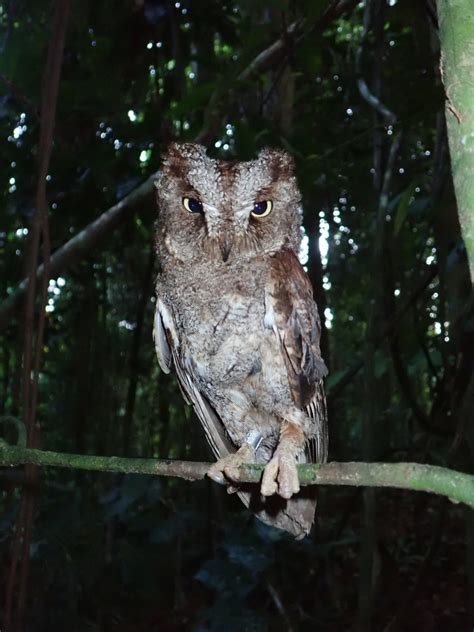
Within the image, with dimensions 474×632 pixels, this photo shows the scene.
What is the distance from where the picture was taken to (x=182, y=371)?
195 cm

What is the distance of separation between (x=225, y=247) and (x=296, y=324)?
297 mm

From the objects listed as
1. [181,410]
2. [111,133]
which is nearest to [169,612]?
[181,410]

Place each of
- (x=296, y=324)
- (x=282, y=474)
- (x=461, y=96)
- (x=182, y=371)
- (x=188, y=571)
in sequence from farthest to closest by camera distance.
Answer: (x=188, y=571) → (x=182, y=371) → (x=296, y=324) → (x=282, y=474) → (x=461, y=96)

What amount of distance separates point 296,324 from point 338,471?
821 mm

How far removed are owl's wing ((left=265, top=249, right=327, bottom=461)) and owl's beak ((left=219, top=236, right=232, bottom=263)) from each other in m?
0.13

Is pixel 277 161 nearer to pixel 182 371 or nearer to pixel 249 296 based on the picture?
pixel 249 296

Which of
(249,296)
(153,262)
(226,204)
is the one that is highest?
(153,262)

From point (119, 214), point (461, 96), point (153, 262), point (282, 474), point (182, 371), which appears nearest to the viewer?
point (461, 96)

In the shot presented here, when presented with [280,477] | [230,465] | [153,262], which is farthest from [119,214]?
[280,477]

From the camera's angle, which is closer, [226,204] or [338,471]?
[338,471]

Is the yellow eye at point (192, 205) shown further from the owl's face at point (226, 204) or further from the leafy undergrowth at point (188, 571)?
the leafy undergrowth at point (188, 571)

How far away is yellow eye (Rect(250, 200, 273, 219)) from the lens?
1.73 metres

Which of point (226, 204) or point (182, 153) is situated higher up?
point (182, 153)

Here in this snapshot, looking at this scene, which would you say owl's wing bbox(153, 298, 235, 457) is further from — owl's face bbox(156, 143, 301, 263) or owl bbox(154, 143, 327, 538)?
owl's face bbox(156, 143, 301, 263)
